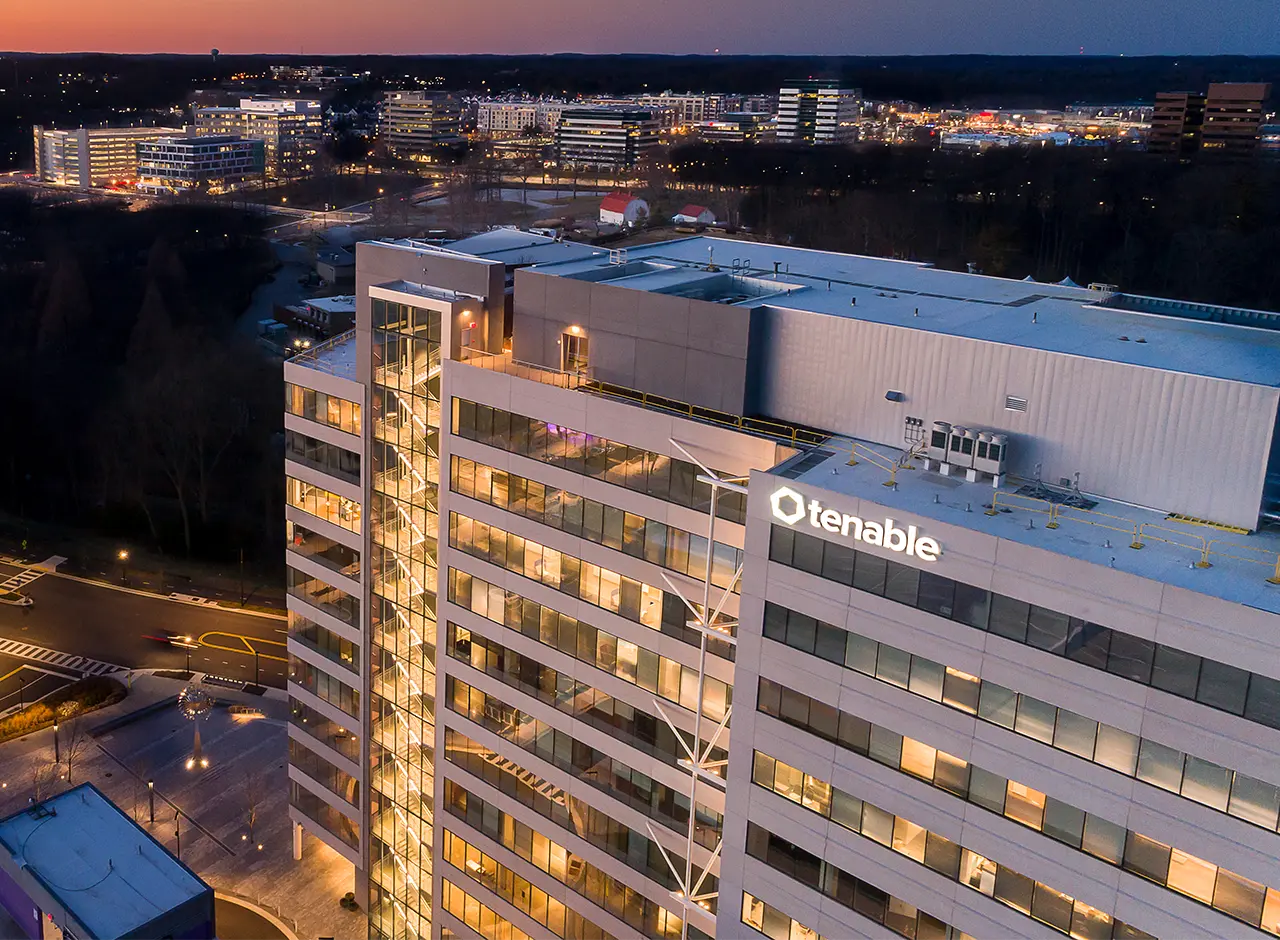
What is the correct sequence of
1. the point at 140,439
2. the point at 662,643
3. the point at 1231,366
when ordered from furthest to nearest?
the point at 140,439 < the point at 662,643 < the point at 1231,366

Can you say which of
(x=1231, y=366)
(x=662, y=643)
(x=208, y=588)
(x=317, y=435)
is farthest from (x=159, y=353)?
(x=1231, y=366)

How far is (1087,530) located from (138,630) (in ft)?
255

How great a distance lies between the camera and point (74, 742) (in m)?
71.6

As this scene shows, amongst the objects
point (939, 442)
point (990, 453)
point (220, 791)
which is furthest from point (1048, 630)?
point (220, 791)

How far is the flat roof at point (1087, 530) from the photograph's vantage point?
27.0 metres

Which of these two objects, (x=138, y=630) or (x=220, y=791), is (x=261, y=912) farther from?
(x=138, y=630)

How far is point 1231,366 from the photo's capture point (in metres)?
32.9

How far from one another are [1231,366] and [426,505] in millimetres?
30093

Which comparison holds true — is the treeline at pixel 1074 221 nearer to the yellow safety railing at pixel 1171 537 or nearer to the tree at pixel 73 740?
the yellow safety railing at pixel 1171 537

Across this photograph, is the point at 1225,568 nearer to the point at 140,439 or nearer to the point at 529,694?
the point at 529,694

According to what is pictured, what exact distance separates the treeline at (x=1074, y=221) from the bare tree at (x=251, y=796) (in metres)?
103

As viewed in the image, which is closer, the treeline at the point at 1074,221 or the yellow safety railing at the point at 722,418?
the yellow safety railing at the point at 722,418

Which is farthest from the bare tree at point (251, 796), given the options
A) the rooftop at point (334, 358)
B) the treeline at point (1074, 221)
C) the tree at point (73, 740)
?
the treeline at point (1074, 221)

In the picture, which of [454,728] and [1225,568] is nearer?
[1225,568]
